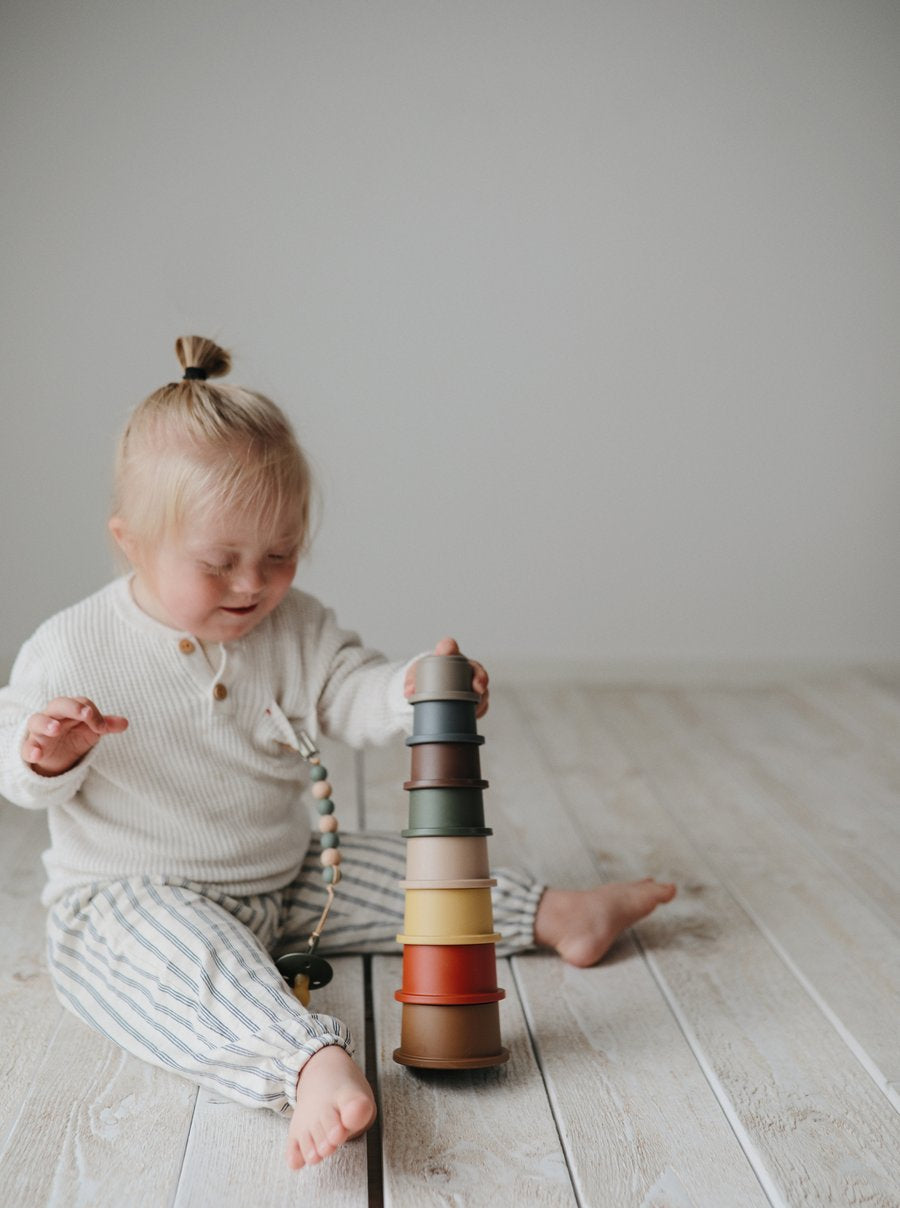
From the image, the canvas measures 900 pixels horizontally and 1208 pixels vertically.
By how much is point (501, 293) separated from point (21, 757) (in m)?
1.79

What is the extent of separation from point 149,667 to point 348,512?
4.93ft

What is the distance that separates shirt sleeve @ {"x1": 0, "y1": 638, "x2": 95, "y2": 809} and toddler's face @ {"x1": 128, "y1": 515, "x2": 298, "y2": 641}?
13 centimetres

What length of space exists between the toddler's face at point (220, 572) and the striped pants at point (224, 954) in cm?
24

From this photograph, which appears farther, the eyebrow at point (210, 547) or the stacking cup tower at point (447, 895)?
the eyebrow at point (210, 547)

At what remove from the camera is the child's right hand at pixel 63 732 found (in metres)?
1.02

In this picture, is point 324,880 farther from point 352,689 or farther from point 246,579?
point 246,579

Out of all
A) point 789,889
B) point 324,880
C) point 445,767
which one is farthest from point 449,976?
point 789,889

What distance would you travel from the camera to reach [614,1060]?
1049 millimetres

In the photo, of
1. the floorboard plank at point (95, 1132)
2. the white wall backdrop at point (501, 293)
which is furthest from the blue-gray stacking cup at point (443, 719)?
the white wall backdrop at point (501, 293)

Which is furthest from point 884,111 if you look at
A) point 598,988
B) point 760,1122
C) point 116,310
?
point 760,1122

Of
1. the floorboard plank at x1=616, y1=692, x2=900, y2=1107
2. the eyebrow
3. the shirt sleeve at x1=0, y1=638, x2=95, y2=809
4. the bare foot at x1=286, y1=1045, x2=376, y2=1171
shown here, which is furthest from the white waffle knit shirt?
the floorboard plank at x1=616, y1=692, x2=900, y2=1107

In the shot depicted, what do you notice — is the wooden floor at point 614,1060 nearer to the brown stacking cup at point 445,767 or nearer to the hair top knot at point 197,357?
the brown stacking cup at point 445,767

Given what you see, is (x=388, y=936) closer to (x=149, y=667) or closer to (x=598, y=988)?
(x=598, y=988)

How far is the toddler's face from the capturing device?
112 centimetres
